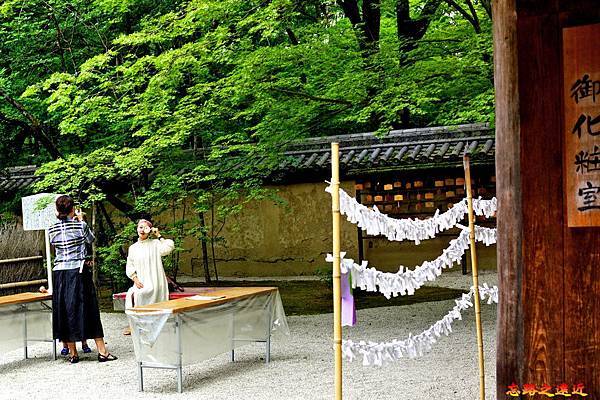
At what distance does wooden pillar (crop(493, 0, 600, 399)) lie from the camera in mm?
3957

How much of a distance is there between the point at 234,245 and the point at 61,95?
7549mm

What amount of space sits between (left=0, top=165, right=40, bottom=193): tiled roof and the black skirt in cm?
897

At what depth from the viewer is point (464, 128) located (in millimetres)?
13875

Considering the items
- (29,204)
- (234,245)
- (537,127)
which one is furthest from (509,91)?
(234,245)

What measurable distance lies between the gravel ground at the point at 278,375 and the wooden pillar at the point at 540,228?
1766 millimetres

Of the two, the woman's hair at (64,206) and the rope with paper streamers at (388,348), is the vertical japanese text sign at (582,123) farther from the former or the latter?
the woman's hair at (64,206)

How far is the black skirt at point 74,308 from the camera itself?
7488 mm

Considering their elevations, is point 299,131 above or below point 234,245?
above

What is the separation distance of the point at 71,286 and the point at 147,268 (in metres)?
0.83

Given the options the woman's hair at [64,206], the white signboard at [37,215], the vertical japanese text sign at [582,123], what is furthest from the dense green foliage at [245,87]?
the vertical japanese text sign at [582,123]

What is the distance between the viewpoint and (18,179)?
16219 mm

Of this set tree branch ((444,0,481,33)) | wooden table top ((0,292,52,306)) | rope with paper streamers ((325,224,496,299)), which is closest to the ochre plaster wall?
tree branch ((444,0,481,33))

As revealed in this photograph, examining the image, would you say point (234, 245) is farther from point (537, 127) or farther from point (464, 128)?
point (537, 127)

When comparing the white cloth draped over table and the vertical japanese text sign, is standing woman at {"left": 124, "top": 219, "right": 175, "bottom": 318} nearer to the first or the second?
the white cloth draped over table
